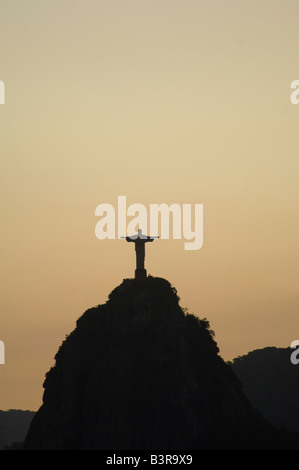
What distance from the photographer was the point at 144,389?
176 meters

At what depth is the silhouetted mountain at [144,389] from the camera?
17325cm

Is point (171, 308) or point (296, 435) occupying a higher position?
point (171, 308)

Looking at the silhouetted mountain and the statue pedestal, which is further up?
the statue pedestal

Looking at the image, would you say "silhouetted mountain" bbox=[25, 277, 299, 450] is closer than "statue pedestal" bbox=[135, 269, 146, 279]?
Yes

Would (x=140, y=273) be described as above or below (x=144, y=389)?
above

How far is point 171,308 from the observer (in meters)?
180

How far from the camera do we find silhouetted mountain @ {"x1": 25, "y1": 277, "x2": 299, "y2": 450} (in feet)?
568

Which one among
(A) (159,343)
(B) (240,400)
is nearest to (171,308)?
(A) (159,343)

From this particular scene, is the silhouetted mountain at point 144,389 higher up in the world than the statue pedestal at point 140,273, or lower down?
lower down

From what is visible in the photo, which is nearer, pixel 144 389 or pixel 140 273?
pixel 144 389

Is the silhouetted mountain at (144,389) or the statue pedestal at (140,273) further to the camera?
the statue pedestal at (140,273)
